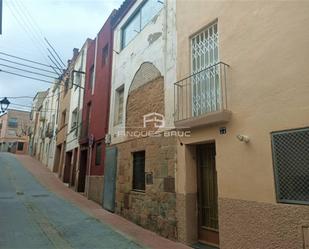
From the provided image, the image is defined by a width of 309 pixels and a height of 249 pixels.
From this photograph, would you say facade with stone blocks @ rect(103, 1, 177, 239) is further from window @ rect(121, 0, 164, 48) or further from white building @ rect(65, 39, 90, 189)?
white building @ rect(65, 39, 90, 189)

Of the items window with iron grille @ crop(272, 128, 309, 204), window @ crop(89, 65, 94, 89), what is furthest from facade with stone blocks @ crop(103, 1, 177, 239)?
window @ crop(89, 65, 94, 89)

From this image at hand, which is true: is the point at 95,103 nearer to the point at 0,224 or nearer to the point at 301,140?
the point at 0,224

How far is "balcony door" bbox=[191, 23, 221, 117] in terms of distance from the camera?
5.95 metres

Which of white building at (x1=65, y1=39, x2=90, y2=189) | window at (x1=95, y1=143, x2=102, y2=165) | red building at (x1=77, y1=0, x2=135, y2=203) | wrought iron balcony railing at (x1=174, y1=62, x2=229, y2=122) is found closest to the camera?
wrought iron balcony railing at (x1=174, y1=62, x2=229, y2=122)

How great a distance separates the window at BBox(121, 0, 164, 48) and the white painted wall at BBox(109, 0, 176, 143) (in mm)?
209

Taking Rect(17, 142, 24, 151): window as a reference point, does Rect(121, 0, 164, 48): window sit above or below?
above

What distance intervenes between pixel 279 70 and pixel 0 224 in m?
7.67

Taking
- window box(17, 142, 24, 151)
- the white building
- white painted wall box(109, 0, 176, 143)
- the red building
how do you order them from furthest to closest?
window box(17, 142, 24, 151) < the white building < the red building < white painted wall box(109, 0, 176, 143)

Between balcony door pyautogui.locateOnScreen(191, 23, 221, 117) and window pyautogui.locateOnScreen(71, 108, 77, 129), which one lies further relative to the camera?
window pyautogui.locateOnScreen(71, 108, 77, 129)

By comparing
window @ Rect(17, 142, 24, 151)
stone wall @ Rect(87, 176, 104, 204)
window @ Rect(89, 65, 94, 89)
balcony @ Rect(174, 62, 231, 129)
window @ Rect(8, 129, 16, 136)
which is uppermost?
window @ Rect(8, 129, 16, 136)

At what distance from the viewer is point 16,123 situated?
1918 inches

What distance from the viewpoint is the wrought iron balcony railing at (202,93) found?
5.71 metres

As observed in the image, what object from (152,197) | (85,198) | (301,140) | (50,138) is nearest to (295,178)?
(301,140)

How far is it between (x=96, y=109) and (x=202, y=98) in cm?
780
